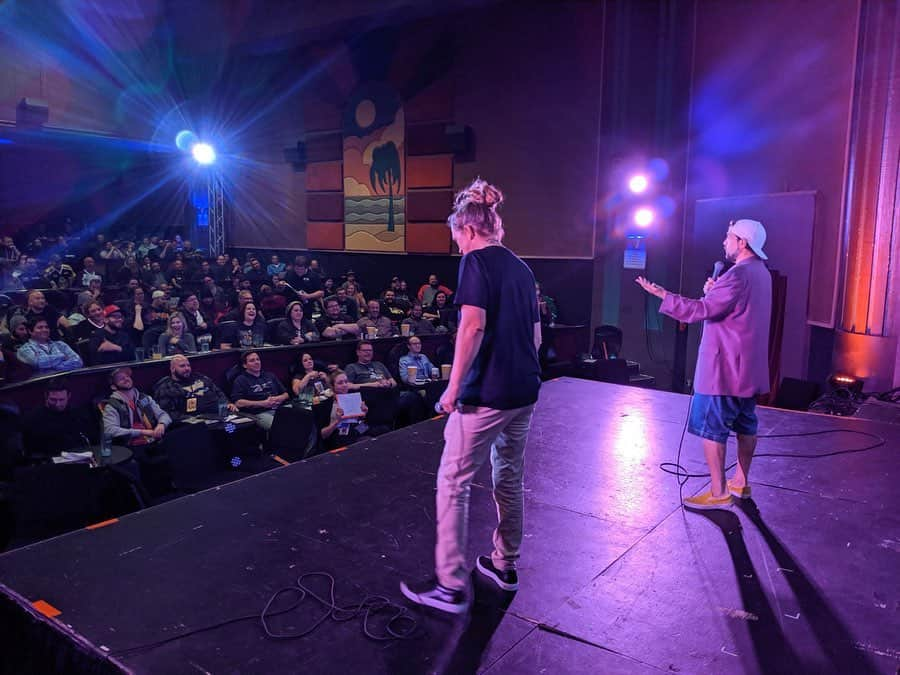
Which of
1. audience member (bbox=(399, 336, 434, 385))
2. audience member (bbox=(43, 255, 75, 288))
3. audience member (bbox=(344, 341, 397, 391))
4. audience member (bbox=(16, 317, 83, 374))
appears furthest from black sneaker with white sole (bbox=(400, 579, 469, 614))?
audience member (bbox=(43, 255, 75, 288))

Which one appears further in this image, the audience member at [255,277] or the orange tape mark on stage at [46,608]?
the audience member at [255,277]

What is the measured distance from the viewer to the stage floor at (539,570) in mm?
2260

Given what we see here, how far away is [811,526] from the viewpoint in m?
3.29

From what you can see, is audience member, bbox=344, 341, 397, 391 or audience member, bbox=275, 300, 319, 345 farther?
audience member, bbox=275, 300, 319, 345

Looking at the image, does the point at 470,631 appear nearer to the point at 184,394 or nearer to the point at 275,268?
the point at 184,394

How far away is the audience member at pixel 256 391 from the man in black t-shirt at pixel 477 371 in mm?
3942

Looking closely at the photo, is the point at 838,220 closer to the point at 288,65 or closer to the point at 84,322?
the point at 84,322

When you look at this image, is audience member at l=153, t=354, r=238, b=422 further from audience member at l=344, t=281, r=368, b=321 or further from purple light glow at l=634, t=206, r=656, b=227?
purple light glow at l=634, t=206, r=656, b=227

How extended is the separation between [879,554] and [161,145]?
17.0 m

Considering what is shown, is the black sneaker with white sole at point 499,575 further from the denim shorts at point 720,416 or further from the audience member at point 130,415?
the audience member at point 130,415

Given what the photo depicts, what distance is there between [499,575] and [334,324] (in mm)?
6649

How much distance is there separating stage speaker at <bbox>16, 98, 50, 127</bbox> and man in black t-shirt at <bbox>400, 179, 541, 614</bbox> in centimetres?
1313

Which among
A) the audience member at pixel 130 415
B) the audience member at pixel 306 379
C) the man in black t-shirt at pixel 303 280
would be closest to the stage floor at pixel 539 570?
the audience member at pixel 130 415

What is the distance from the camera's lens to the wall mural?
538 inches
